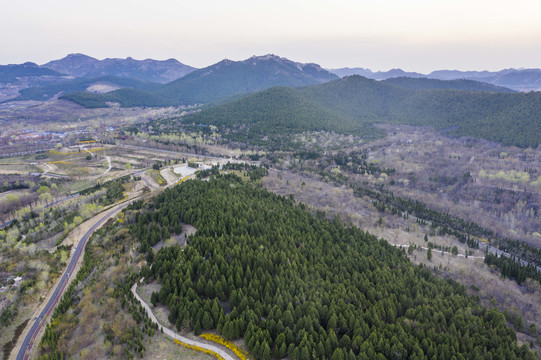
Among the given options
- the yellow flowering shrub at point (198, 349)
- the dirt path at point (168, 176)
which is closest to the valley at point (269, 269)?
the yellow flowering shrub at point (198, 349)

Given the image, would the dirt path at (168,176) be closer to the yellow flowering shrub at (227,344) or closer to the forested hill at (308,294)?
the forested hill at (308,294)

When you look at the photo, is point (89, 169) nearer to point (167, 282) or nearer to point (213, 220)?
point (213, 220)

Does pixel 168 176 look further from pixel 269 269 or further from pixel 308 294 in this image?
pixel 308 294

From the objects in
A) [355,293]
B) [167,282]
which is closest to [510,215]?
[355,293]

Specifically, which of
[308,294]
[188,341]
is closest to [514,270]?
[308,294]

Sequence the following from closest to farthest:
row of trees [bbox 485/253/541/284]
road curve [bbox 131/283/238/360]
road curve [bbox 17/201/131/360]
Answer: road curve [bbox 131/283/238/360]
road curve [bbox 17/201/131/360]
row of trees [bbox 485/253/541/284]

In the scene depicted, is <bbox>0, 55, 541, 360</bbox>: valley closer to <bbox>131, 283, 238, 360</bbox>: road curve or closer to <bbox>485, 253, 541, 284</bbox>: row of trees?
<bbox>131, 283, 238, 360</bbox>: road curve

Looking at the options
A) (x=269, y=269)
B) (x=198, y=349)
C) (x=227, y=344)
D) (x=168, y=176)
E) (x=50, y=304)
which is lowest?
(x=50, y=304)

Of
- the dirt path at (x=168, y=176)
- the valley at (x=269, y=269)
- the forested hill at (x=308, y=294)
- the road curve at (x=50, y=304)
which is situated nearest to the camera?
the forested hill at (x=308, y=294)

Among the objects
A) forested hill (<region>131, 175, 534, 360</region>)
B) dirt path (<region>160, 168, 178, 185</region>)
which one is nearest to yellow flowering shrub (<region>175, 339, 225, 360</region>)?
forested hill (<region>131, 175, 534, 360</region>)
